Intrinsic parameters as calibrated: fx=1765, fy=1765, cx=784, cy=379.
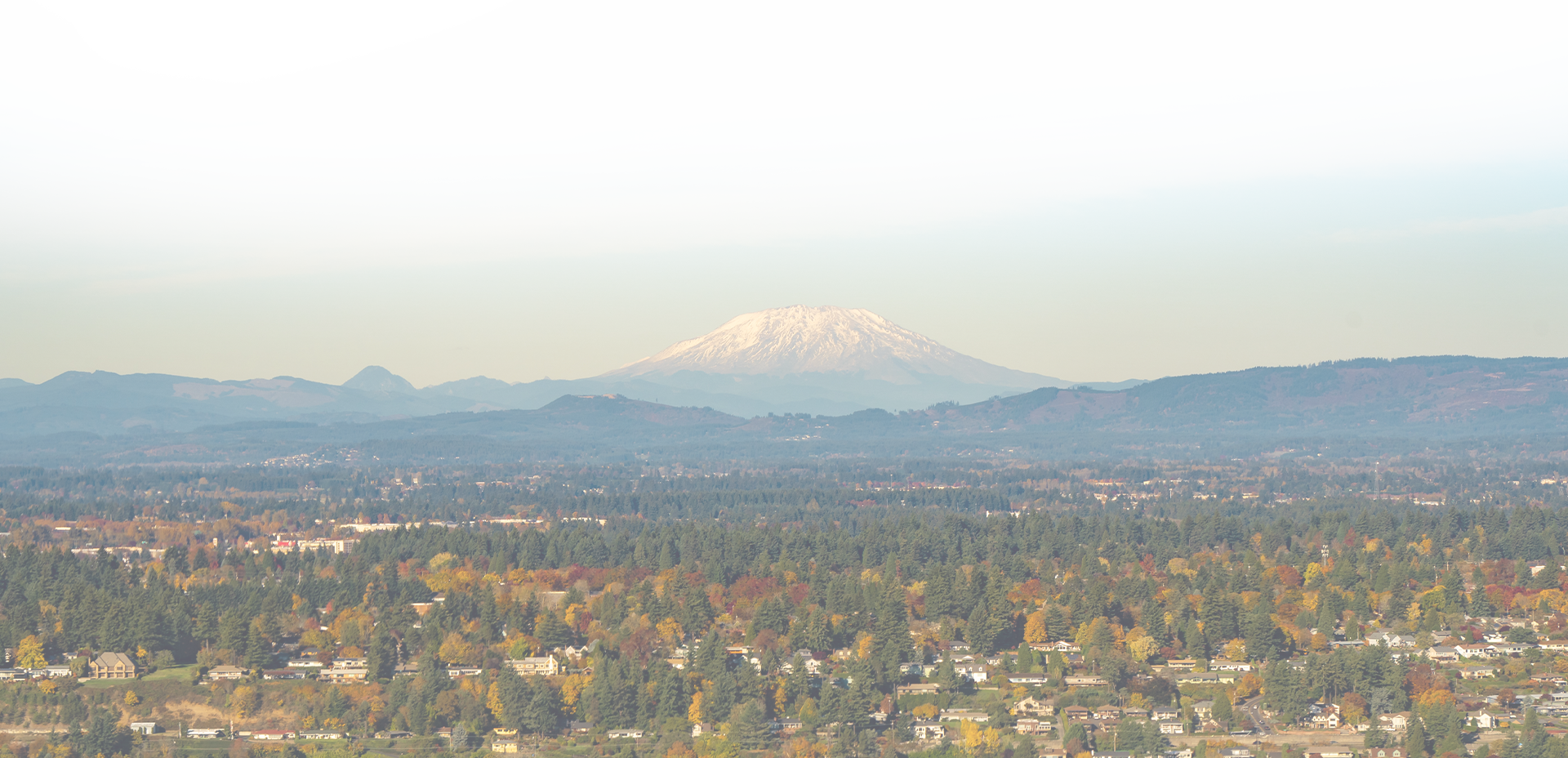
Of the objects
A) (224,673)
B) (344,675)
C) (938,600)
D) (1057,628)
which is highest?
(938,600)

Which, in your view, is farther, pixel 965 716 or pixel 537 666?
pixel 537 666

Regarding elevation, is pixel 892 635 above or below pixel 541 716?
above

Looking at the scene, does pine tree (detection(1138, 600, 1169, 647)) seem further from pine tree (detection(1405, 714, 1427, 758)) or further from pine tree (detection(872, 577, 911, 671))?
pine tree (detection(1405, 714, 1427, 758))

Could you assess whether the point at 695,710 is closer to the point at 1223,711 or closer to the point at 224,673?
the point at 1223,711

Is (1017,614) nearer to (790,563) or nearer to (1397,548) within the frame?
(790,563)

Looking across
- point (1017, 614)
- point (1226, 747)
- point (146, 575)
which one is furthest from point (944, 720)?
point (146, 575)

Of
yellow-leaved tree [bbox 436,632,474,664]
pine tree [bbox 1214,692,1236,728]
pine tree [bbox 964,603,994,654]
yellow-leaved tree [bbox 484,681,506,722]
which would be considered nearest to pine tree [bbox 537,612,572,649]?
yellow-leaved tree [bbox 436,632,474,664]

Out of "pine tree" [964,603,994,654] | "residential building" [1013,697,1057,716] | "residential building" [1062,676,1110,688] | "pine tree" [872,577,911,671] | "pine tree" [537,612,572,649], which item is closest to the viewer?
"residential building" [1013,697,1057,716]

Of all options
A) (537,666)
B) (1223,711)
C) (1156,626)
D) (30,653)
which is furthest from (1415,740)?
(30,653)
